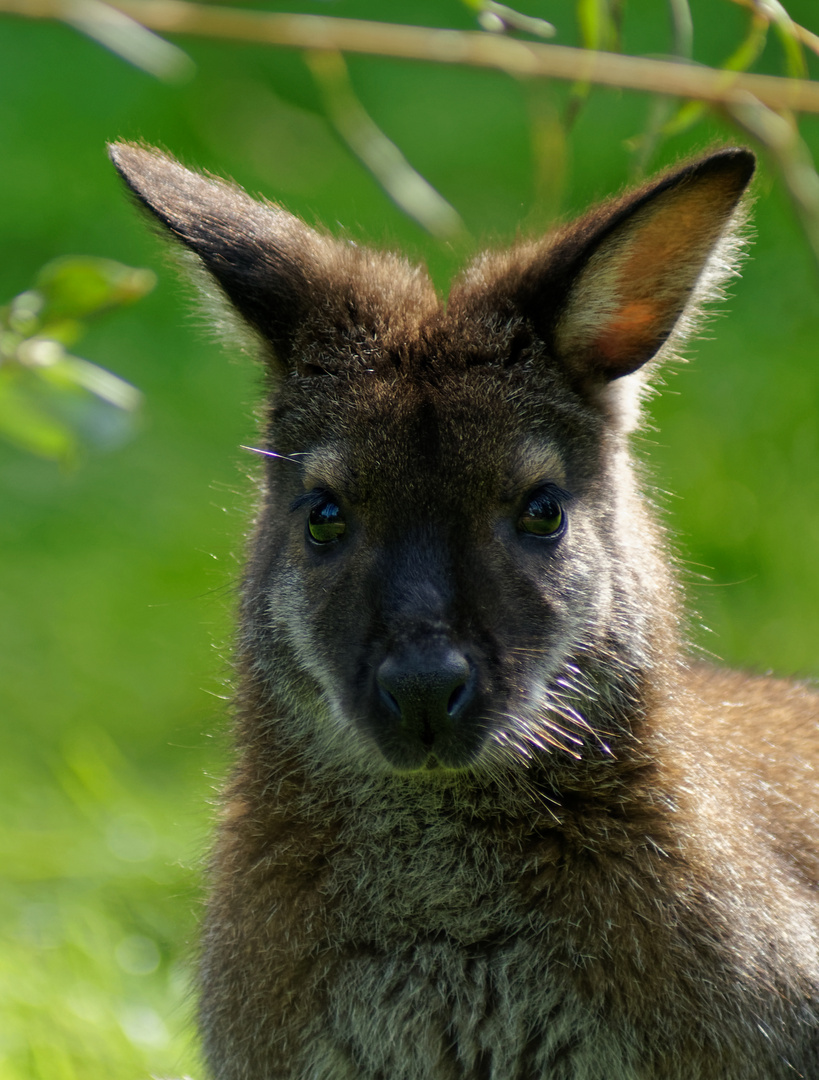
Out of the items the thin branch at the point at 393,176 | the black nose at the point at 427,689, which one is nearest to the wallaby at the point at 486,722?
the black nose at the point at 427,689

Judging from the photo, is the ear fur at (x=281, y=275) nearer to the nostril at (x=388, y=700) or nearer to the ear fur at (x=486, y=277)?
the ear fur at (x=486, y=277)

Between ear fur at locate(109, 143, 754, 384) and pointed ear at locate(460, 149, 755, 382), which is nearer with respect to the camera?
pointed ear at locate(460, 149, 755, 382)

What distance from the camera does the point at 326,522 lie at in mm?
3709

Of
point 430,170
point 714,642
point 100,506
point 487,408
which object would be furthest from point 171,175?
point 430,170

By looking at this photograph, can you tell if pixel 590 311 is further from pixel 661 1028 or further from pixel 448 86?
pixel 448 86

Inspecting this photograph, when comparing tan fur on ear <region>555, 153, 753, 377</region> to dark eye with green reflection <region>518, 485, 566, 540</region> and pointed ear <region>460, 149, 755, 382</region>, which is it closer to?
pointed ear <region>460, 149, 755, 382</region>

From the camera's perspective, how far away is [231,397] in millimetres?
9430

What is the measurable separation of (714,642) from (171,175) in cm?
398

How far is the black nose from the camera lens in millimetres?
3164

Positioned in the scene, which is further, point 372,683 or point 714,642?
point 714,642

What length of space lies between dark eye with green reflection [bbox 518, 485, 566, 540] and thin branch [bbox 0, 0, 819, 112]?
3.49 feet

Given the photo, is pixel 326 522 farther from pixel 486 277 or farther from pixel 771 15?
pixel 771 15

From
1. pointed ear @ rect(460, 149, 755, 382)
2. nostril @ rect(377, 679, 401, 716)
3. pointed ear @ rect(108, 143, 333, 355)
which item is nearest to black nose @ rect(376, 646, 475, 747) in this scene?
nostril @ rect(377, 679, 401, 716)

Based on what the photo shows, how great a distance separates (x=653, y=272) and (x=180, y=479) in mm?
5544
